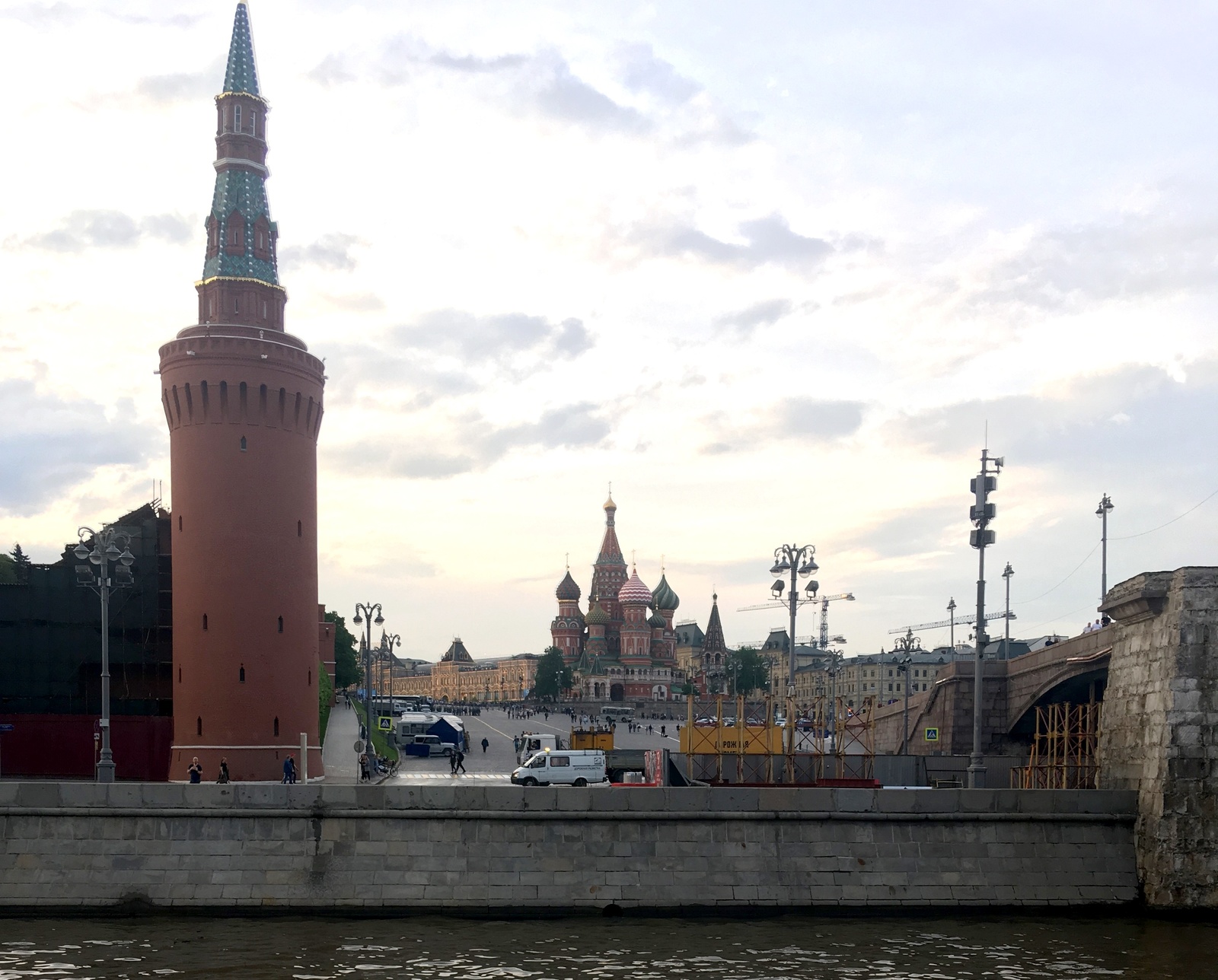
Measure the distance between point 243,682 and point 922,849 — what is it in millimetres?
25028

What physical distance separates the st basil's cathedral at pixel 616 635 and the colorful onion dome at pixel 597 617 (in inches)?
4.0

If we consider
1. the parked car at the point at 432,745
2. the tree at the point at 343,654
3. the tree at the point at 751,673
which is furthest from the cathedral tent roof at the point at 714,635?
the parked car at the point at 432,745

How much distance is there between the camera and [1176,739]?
942 inches

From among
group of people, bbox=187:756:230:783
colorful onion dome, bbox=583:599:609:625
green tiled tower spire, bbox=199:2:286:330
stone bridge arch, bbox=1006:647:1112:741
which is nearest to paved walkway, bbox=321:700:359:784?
group of people, bbox=187:756:230:783

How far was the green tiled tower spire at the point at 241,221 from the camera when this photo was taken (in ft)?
148

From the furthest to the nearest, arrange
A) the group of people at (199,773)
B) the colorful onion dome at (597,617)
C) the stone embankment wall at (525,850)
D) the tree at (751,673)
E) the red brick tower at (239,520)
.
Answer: the tree at (751,673), the colorful onion dome at (597,617), the red brick tower at (239,520), the group of people at (199,773), the stone embankment wall at (525,850)

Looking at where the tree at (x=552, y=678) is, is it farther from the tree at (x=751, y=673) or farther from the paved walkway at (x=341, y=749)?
the paved walkway at (x=341, y=749)

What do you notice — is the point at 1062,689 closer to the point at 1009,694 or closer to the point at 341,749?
the point at 1009,694

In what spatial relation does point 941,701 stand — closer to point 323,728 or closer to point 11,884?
Answer: point 323,728

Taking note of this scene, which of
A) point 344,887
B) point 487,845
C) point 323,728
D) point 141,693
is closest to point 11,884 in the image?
point 344,887

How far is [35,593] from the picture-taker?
139 feet

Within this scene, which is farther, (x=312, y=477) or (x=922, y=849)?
(x=312, y=477)

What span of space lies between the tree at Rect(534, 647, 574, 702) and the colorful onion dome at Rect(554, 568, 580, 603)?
11071mm

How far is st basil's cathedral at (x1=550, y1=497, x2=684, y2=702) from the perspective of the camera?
160 meters
